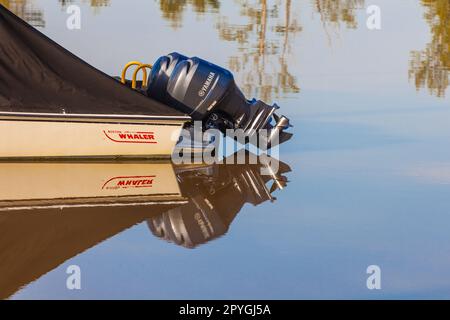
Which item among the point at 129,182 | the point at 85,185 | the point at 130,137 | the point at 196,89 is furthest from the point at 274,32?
the point at 85,185

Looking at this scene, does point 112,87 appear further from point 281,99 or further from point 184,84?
point 281,99

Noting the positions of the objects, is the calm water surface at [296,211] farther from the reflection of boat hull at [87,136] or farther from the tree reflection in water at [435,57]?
the reflection of boat hull at [87,136]

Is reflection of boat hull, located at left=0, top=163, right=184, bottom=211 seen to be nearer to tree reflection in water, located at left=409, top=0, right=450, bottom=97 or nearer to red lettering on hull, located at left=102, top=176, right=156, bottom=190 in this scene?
red lettering on hull, located at left=102, top=176, right=156, bottom=190

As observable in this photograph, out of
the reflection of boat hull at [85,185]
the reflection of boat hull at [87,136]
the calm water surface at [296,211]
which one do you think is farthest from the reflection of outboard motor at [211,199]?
the reflection of boat hull at [87,136]

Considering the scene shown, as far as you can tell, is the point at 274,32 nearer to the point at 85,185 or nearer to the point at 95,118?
the point at 95,118

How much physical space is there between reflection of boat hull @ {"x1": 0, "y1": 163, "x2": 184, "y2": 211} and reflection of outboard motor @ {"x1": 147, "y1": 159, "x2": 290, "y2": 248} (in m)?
0.22

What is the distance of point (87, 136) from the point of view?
38.9 feet

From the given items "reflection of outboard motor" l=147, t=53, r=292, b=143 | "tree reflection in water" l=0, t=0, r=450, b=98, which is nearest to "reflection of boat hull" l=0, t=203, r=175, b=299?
"reflection of outboard motor" l=147, t=53, r=292, b=143

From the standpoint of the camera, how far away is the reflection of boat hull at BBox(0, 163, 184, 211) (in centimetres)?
1047

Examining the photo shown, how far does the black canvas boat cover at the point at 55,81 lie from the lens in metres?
11.8

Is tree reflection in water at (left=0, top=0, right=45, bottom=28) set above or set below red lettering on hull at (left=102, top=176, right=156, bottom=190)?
above

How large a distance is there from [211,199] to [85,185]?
3.67ft

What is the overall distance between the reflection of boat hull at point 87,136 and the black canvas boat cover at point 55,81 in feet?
0.34
